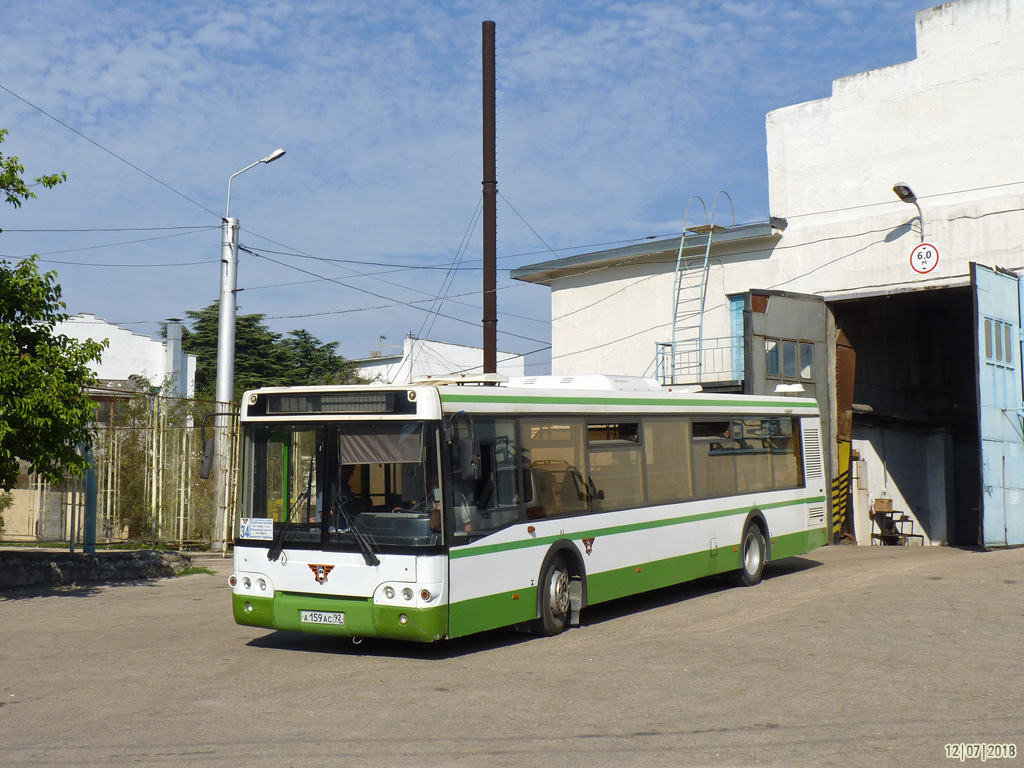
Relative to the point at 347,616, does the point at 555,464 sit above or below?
above

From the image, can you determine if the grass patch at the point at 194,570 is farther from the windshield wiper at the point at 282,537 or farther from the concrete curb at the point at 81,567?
the windshield wiper at the point at 282,537

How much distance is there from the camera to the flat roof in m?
25.5

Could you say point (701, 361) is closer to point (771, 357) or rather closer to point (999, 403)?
point (771, 357)

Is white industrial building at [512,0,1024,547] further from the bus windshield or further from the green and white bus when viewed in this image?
the bus windshield

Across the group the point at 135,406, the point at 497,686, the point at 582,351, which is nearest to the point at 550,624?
the point at 497,686

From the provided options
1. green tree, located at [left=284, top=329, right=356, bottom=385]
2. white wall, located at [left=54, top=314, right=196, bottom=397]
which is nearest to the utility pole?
green tree, located at [left=284, top=329, right=356, bottom=385]

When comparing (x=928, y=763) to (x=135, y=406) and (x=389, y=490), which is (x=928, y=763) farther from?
(x=135, y=406)

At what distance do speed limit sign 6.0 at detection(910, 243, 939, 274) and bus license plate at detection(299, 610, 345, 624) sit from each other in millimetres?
17673

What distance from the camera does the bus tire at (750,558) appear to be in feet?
47.3

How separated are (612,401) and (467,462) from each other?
9.34 ft

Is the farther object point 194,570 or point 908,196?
point 908,196

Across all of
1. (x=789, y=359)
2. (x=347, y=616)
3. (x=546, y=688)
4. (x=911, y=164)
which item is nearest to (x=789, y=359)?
(x=789, y=359)

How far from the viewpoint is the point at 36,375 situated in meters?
12.6

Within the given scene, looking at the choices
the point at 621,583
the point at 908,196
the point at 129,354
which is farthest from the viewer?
the point at 129,354
